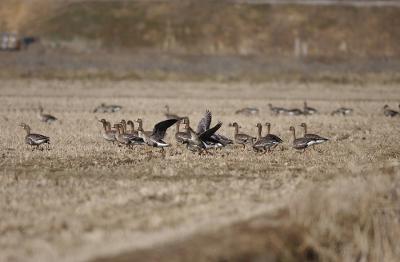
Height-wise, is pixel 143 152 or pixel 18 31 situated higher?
pixel 18 31

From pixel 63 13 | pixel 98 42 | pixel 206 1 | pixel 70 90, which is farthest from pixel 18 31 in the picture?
pixel 70 90

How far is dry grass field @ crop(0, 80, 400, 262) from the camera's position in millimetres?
11086

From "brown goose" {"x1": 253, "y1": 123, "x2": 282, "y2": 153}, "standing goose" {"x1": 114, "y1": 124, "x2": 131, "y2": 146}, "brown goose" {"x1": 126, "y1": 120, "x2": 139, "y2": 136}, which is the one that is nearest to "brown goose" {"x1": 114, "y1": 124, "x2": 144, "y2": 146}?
"standing goose" {"x1": 114, "y1": 124, "x2": 131, "y2": 146}

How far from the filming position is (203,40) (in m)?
74.4

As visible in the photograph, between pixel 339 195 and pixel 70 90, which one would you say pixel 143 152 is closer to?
pixel 339 195

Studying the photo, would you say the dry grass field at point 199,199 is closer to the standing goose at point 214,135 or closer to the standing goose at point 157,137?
the standing goose at point 214,135

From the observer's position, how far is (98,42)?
243 feet

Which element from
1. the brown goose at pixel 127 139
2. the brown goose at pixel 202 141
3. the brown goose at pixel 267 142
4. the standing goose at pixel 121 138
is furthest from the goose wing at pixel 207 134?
the standing goose at pixel 121 138

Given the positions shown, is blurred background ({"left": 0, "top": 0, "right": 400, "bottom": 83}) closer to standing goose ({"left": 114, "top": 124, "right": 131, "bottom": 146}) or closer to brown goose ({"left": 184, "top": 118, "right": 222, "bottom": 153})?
standing goose ({"left": 114, "top": 124, "right": 131, "bottom": 146})

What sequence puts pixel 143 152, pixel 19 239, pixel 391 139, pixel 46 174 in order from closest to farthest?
pixel 19 239
pixel 46 174
pixel 143 152
pixel 391 139

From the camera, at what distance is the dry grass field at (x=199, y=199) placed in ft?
36.4

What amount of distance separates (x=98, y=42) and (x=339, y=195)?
205ft

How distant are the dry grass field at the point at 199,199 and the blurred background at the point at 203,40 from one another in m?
29.9

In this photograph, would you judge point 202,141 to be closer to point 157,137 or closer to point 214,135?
point 214,135
